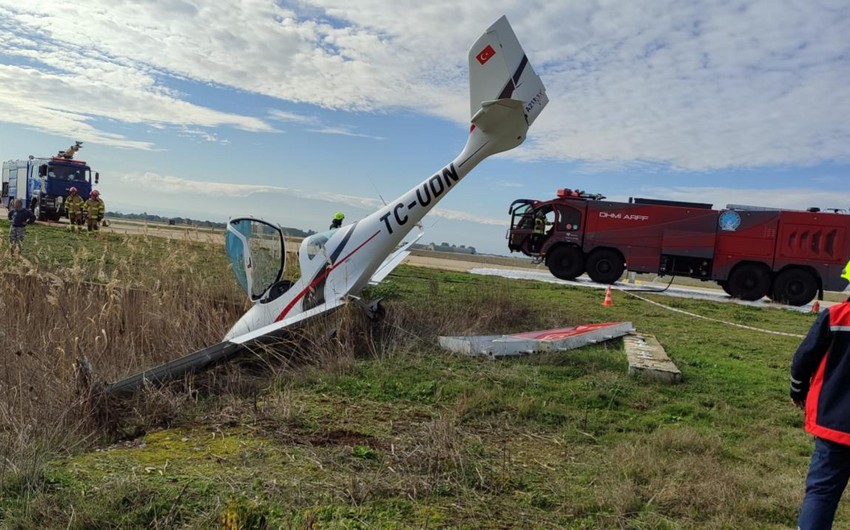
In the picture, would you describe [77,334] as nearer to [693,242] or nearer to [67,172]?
[693,242]

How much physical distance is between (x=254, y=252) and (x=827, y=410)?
6.18 m

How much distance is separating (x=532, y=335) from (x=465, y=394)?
109 inches

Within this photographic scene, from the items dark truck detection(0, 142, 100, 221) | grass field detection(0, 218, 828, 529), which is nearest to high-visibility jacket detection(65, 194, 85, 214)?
dark truck detection(0, 142, 100, 221)

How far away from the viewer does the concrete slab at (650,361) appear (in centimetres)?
631

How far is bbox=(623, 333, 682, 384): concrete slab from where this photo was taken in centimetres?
631

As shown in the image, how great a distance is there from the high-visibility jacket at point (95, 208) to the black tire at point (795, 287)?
2211 centimetres

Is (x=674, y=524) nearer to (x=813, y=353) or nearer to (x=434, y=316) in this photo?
(x=813, y=353)

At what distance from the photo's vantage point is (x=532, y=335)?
311 inches

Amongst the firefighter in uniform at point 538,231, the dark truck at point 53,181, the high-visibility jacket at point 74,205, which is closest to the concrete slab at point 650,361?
the firefighter in uniform at point 538,231

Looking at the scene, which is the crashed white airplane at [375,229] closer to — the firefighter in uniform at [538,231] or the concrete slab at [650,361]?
the concrete slab at [650,361]

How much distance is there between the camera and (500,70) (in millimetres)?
7473

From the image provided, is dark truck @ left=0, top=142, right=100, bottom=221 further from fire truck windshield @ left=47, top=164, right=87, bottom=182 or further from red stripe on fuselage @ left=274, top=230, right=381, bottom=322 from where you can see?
red stripe on fuselage @ left=274, top=230, right=381, bottom=322

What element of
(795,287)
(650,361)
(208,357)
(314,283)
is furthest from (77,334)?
(795,287)

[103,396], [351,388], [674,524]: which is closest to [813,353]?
[674,524]
